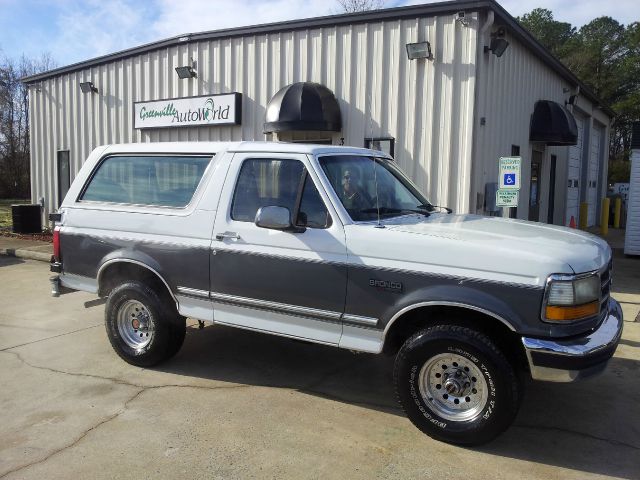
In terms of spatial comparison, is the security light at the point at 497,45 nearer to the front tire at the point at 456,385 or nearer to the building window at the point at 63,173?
the front tire at the point at 456,385

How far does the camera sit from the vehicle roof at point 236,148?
449 centimetres

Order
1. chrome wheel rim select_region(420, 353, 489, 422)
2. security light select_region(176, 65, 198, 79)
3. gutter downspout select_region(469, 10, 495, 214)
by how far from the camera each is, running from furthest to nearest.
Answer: security light select_region(176, 65, 198, 79)
gutter downspout select_region(469, 10, 495, 214)
chrome wheel rim select_region(420, 353, 489, 422)

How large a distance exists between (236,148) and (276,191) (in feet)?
1.98

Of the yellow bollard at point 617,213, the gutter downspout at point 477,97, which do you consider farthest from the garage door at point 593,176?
the gutter downspout at point 477,97

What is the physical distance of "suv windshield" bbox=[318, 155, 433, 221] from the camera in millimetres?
4340

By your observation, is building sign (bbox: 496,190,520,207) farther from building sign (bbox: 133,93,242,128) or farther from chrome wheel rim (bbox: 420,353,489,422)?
building sign (bbox: 133,93,242,128)

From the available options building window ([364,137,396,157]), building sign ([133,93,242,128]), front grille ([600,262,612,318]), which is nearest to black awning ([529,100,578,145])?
building window ([364,137,396,157])

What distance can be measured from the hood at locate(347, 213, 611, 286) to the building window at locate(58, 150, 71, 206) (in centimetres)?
1288

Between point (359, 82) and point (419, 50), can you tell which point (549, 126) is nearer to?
point (419, 50)

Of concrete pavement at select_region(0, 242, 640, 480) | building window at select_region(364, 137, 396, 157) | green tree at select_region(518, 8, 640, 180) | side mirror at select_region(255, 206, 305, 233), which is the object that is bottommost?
concrete pavement at select_region(0, 242, 640, 480)

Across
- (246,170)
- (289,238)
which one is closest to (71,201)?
(246,170)

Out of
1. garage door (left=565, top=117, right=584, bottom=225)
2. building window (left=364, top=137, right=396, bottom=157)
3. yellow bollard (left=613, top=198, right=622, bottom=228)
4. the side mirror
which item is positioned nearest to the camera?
the side mirror

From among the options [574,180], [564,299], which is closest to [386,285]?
[564,299]

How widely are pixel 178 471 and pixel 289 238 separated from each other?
1.77 metres
